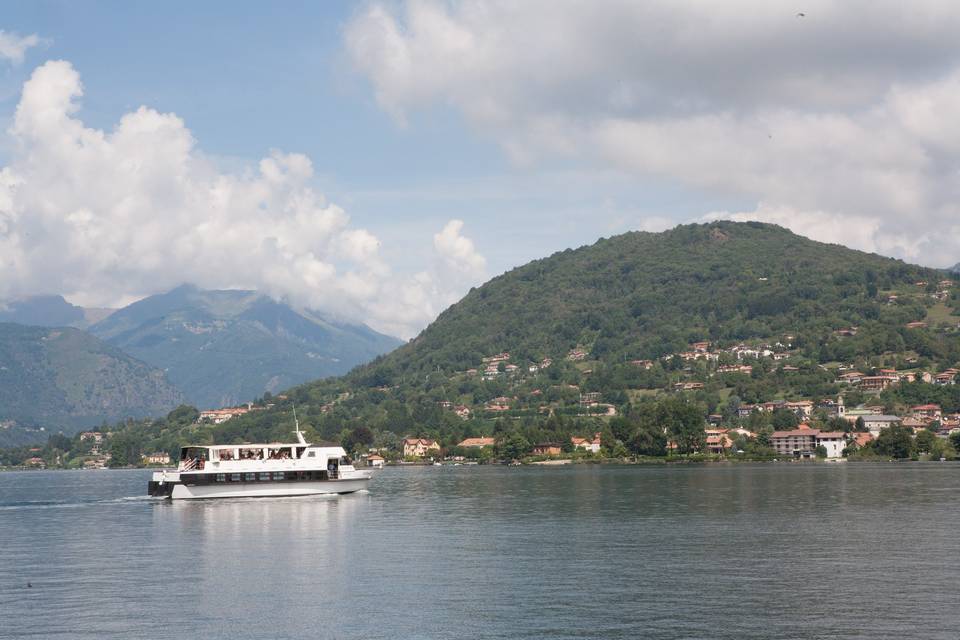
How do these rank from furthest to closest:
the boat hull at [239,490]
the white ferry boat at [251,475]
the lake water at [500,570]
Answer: the white ferry boat at [251,475] → the boat hull at [239,490] → the lake water at [500,570]

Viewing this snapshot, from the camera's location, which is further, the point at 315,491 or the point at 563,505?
the point at 315,491

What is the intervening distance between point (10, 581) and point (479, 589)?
88.8 ft

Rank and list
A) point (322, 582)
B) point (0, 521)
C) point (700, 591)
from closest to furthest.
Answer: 1. point (700, 591)
2. point (322, 582)
3. point (0, 521)

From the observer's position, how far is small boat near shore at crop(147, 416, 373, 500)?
120 meters

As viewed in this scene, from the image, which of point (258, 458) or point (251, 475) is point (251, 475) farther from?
point (258, 458)

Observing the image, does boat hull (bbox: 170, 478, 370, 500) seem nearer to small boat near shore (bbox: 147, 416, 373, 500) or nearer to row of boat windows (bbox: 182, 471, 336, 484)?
small boat near shore (bbox: 147, 416, 373, 500)

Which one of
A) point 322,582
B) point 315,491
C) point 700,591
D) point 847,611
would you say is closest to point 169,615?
point 322,582

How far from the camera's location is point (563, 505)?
100500 millimetres

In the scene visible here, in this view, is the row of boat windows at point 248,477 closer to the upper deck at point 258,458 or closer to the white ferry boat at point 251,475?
the white ferry boat at point 251,475

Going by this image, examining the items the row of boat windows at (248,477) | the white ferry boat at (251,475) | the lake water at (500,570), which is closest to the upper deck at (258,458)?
the white ferry boat at (251,475)

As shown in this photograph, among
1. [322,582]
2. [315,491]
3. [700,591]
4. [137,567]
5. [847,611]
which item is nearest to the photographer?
[847,611]

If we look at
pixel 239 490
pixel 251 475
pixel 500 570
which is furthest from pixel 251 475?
pixel 500 570

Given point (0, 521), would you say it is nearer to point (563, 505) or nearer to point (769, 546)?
point (563, 505)

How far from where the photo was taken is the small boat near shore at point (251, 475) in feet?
395
